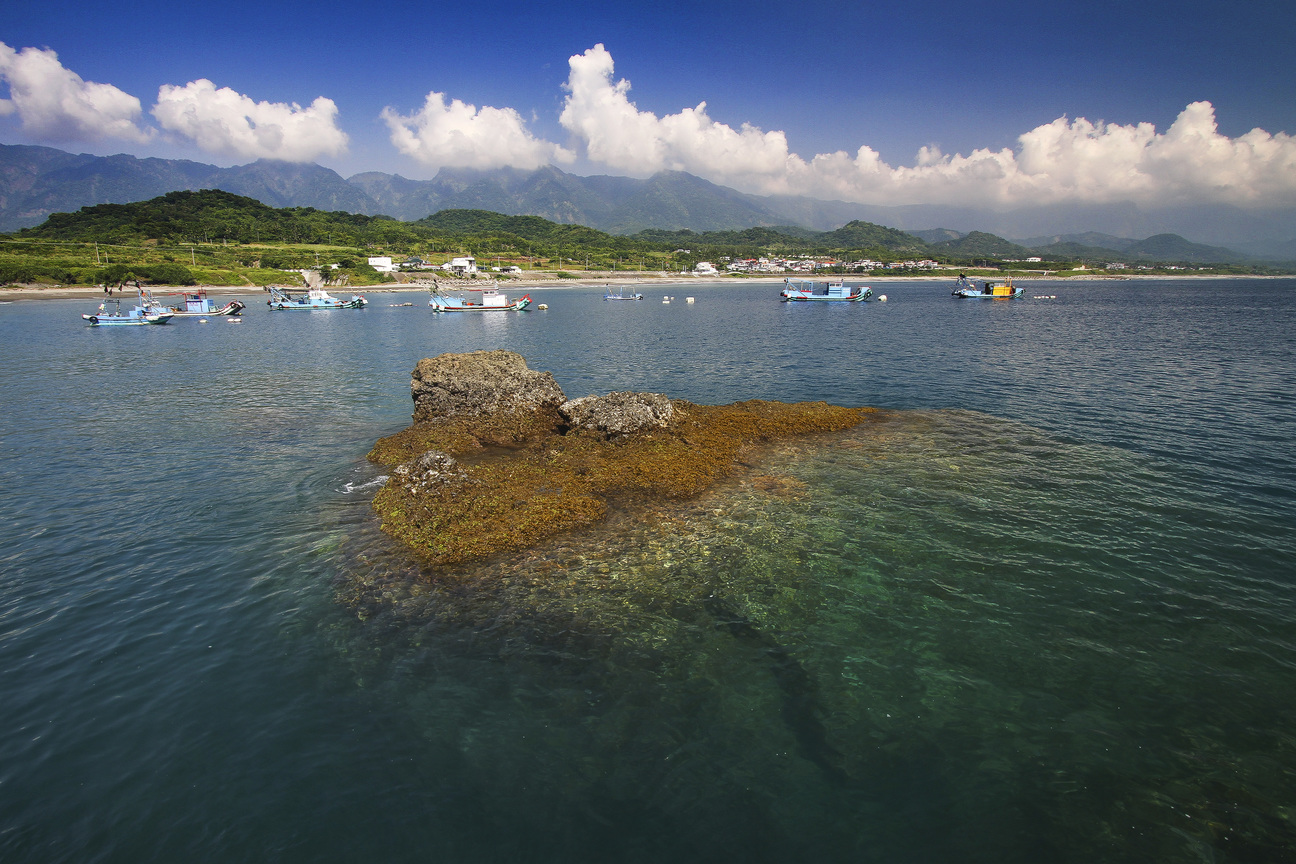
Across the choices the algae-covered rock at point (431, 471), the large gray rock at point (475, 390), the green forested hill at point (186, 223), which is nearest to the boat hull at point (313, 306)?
the large gray rock at point (475, 390)

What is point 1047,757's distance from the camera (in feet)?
23.9

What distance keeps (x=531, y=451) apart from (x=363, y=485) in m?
5.29

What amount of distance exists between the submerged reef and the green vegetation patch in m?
0.04

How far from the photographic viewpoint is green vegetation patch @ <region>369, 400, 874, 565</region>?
1312 centimetres

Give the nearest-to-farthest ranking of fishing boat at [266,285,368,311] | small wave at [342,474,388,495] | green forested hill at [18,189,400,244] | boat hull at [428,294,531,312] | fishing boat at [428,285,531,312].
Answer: small wave at [342,474,388,495], boat hull at [428,294,531,312], fishing boat at [428,285,531,312], fishing boat at [266,285,368,311], green forested hill at [18,189,400,244]

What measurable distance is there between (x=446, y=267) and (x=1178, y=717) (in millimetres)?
187867

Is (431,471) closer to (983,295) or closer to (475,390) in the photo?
(475,390)

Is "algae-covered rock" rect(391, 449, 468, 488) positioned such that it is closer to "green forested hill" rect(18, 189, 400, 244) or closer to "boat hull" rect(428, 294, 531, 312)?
"boat hull" rect(428, 294, 531, 312)

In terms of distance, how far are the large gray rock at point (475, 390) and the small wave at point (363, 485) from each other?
529 cm

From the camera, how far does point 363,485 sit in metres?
16.8

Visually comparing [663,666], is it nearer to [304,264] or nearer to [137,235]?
[304,264]

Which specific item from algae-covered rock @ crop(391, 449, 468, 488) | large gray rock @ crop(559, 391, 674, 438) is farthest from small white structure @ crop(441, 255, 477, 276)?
algae-covered rock @ crop(391, 449, 468, 488)

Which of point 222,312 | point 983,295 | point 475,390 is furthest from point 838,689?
point 983,295

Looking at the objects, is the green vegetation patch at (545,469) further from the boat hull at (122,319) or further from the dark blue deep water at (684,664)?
the boat hull at (122,319)
